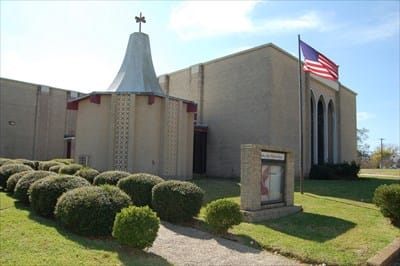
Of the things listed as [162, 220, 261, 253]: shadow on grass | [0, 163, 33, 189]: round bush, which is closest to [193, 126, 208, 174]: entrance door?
[0, 163, 33, 189]: round bush

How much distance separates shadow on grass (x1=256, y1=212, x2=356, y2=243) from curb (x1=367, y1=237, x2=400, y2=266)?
1323 mm

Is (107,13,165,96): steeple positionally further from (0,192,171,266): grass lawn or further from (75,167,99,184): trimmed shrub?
(0,192,171,266): grass lawn

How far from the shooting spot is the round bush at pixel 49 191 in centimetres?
967

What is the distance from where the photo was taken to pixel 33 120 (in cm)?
3328

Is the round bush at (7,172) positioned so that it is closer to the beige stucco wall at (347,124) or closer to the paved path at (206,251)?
the paved path at (206,251)

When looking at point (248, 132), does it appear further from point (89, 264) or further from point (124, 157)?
point (89, 264)

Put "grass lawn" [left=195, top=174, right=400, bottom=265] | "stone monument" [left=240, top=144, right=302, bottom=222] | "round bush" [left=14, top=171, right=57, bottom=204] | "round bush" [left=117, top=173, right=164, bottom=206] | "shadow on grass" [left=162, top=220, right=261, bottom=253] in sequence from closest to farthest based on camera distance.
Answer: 1. "grass lawn" [left=195, top=174, right=400, bottom=265]
2. "shadow on grass" [left=162, top=220, right=261, bottom=253]
3. "stone monument" [left=240, top=144, right=302, bottom=222]
4. "round bush" [left=117, top=173, right=164, bottom=206]
5. "round bush" [left=14, top=171, right=57, bottom=204]

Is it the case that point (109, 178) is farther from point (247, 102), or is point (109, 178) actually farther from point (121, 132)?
point (247, 102)

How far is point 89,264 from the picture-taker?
243 inches

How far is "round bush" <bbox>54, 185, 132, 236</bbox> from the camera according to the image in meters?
8.01

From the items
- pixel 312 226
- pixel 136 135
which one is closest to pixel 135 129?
pixel 136 135

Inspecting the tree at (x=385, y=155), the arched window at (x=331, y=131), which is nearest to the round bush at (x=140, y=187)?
the arched window at (x=331, y=131)

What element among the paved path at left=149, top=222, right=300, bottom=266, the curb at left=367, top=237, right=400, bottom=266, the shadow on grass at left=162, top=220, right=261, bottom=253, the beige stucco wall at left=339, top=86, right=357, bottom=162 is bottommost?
the paved path at left=149, top=222, right=300, bottom=266

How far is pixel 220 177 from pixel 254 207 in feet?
49.9
